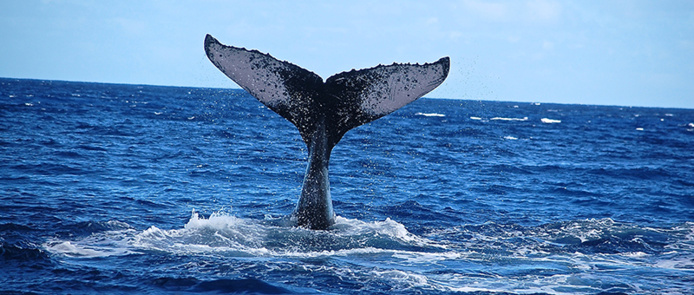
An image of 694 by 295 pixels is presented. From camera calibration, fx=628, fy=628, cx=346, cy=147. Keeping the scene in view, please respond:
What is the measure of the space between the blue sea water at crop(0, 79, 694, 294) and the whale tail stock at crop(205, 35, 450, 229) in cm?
63

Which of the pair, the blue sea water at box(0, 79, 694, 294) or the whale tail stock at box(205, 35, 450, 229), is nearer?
the blue sea water at box(0, 79, 694, 294)

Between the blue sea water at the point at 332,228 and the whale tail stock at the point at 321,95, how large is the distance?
633 mm

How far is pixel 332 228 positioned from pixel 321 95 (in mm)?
1743

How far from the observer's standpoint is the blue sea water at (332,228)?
20.5 feet

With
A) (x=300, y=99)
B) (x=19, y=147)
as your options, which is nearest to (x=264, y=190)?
(x=300, y=99)

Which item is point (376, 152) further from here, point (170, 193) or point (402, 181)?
point (170, 193)

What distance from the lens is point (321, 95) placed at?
7703mm

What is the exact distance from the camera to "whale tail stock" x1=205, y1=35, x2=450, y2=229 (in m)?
7.21

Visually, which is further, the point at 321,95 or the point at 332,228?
the point at 332,228

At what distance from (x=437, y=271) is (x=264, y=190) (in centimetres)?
657

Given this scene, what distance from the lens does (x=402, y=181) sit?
610 inches

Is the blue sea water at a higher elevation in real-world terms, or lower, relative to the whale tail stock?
lower

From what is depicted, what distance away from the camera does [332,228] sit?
8125 millimetres

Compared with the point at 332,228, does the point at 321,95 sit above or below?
above
